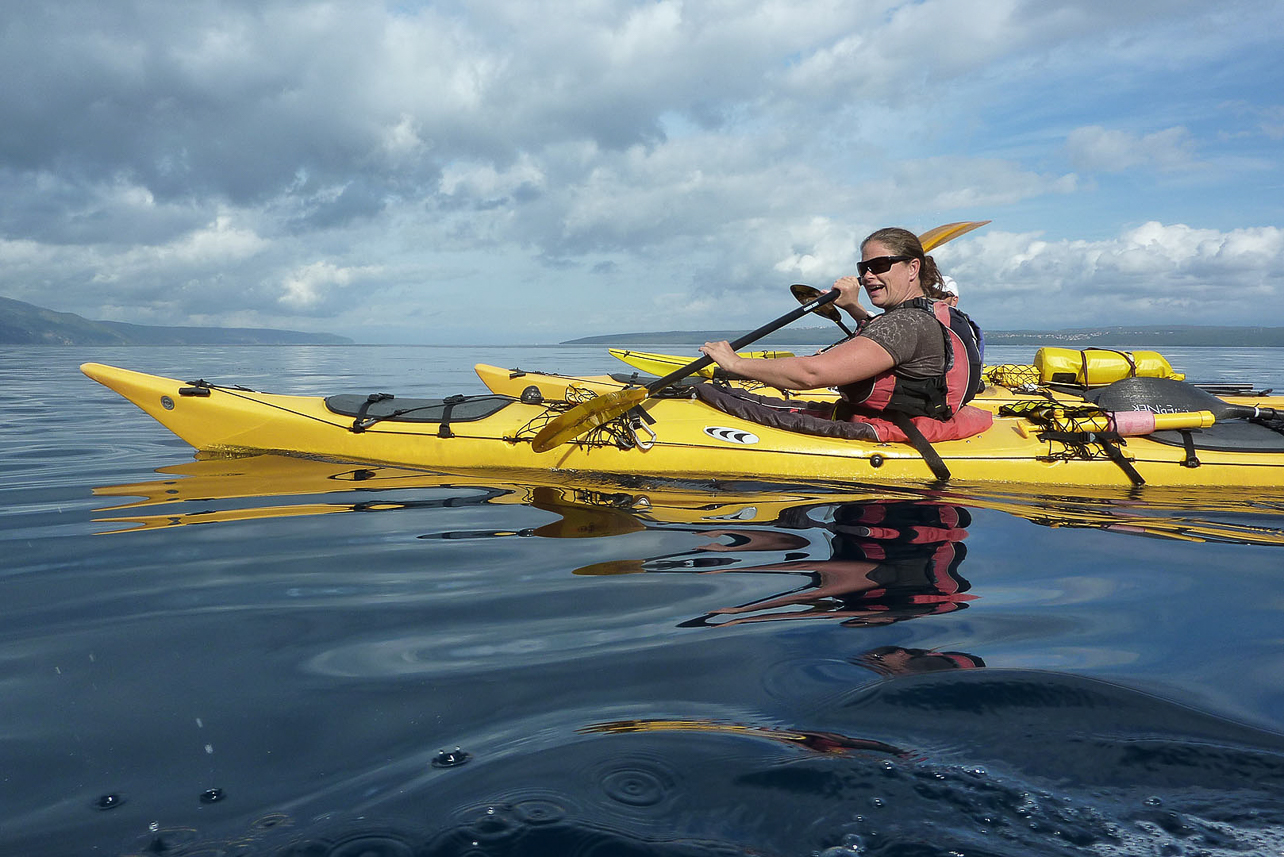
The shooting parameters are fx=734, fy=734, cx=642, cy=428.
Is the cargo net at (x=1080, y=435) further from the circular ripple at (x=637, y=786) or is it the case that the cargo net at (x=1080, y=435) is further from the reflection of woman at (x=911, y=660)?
the circular ripple at (x=637, y=786)

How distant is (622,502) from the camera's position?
4.91 metres

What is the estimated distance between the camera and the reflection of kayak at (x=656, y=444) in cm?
524

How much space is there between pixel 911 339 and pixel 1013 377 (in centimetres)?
703

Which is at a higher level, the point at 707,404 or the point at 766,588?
the point at 707,404

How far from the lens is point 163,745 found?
73.6 inches

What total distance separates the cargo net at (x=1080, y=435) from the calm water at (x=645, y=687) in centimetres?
105

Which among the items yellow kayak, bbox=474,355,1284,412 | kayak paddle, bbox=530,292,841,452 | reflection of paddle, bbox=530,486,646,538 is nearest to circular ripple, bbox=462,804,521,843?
reflection of paddle, bbox=530,486,646,538

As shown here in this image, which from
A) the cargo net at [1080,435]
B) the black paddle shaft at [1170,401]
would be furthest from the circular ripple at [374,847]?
the black paddle shaft at [1170,401]

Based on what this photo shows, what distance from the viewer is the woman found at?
4668 millimetres

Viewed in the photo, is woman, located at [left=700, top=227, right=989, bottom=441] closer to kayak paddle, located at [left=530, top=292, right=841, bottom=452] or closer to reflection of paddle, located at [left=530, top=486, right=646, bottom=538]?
kayak paddle, located at [left=530, top=292, right=841, bottom=452]

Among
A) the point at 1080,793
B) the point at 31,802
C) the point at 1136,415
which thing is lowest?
the point at 31,802

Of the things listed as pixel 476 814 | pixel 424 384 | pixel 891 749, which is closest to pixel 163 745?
pixel 476 814

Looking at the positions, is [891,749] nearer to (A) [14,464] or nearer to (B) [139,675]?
(B) [139,675]

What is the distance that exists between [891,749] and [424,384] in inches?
770
